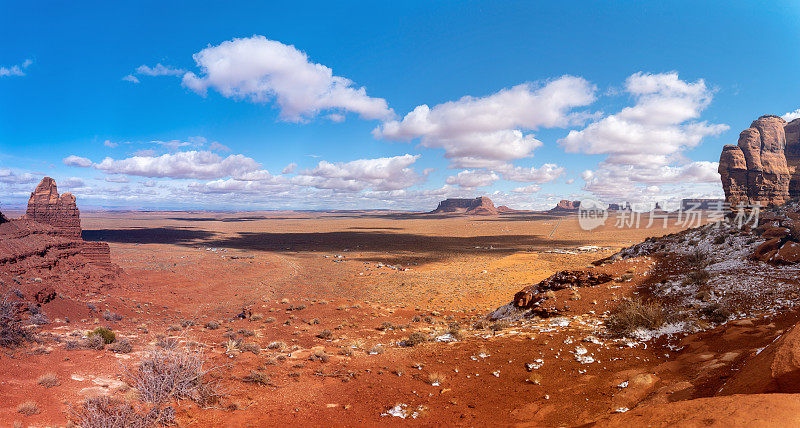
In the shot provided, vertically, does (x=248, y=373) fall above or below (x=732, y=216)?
below

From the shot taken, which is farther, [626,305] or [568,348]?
[626,305]

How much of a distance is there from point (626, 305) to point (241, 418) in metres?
10.8

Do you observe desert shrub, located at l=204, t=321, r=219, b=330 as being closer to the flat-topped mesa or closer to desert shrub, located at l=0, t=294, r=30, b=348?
desert shrub, located at l=0, t=294, r=30, b=348

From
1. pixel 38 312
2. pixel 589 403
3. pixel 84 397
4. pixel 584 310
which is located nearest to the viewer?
pixel 589 403

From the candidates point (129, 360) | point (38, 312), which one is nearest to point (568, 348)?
point (129, 360)

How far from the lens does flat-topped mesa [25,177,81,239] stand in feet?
110

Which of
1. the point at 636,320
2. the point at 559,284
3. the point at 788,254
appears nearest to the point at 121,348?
the point at 636,320

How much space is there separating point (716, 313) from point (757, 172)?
35.9 meters

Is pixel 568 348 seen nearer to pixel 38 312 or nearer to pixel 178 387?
pixel 178 387

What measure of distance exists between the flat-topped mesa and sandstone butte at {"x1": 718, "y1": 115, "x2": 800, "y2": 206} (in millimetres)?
66641

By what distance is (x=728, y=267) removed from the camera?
11.2 meters

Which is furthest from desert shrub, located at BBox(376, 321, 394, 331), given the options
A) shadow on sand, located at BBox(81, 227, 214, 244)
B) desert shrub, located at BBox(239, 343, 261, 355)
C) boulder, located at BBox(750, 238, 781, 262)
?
shadow on sand, located at BBox(81, 227, 214, 244)

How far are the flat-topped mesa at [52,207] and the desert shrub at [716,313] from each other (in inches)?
1928

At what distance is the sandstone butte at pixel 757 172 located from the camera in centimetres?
3045
